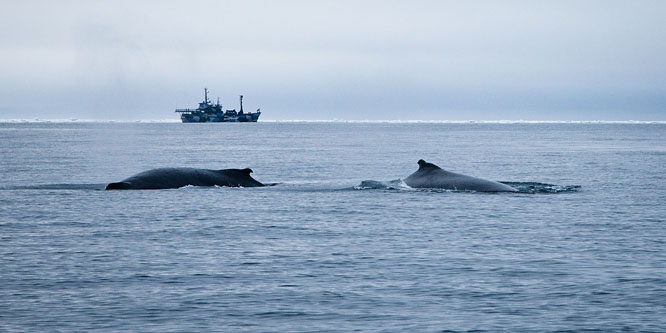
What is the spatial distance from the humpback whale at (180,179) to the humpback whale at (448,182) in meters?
5.71

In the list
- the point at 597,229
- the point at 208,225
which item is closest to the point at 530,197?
the point at 597,229

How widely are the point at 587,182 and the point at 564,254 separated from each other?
64.8 feet

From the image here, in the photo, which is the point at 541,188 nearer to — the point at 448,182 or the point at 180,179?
the point at 448,182

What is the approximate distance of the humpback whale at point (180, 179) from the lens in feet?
94.8

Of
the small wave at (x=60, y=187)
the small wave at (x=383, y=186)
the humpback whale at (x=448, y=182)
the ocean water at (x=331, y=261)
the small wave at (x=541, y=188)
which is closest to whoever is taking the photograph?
the ocean water at (x=331, y=261)

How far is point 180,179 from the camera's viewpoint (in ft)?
98.0

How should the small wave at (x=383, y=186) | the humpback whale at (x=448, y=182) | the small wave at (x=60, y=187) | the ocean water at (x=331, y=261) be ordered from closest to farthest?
the ocean water at (x=331, y=261), the humpback whale at (x=448, y=182), the small wave at (x=60, y=187), the small wave at (x=383, y=186)

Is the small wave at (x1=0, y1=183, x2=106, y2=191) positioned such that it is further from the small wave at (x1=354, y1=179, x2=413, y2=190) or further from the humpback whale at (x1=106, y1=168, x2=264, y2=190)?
the small wave at (x1=354, y1=179, x2=413, y2=190)

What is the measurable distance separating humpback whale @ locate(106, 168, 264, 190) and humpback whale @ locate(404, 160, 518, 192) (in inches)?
225

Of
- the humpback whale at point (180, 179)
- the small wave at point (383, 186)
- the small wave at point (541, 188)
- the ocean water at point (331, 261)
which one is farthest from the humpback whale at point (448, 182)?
the humpback whale at point (180, 179)

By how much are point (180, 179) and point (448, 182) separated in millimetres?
8814

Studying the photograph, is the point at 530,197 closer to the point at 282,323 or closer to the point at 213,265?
the point at 213,265

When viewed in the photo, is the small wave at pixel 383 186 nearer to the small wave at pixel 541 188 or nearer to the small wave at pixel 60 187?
the small wave at pixel 541 188

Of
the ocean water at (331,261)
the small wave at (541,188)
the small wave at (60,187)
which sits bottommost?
the small wave at (541,188)
